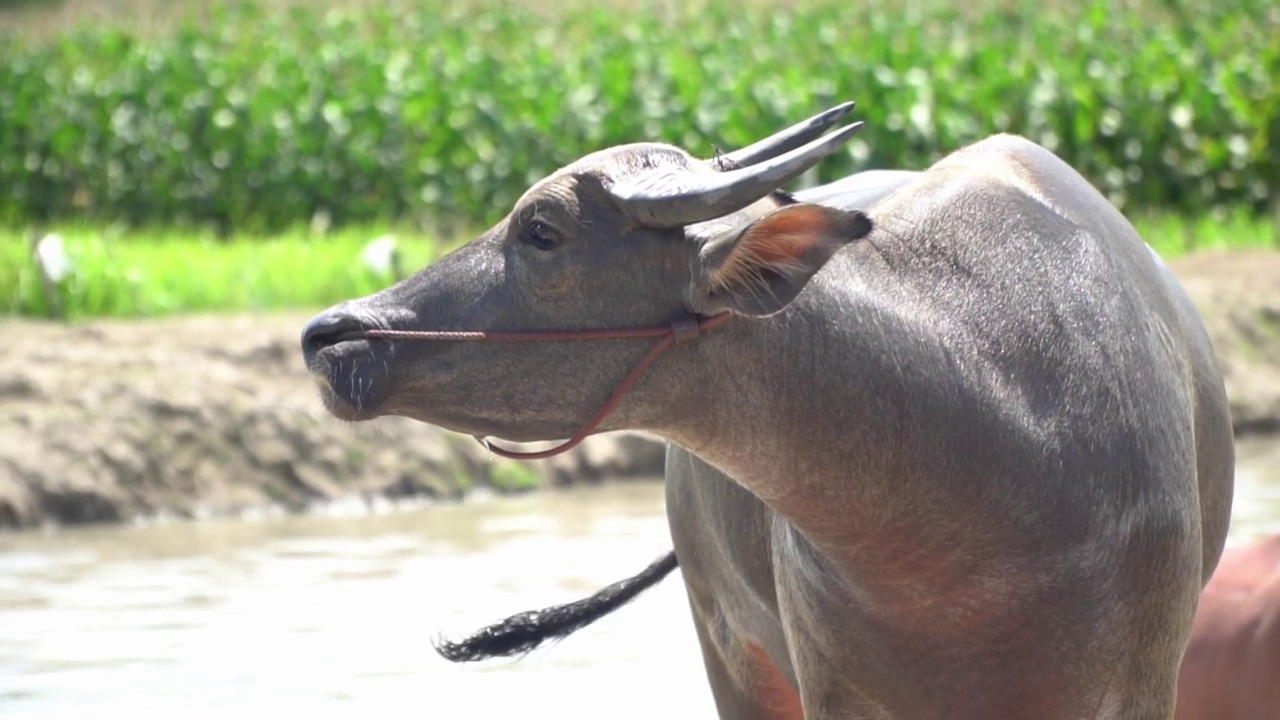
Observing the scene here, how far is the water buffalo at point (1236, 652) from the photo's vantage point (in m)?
4.26

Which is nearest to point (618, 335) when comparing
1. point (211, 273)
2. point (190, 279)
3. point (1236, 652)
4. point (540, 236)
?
point (540, 236)

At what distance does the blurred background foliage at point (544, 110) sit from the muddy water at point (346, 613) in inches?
256

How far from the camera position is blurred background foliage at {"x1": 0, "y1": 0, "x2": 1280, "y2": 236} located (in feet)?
49.1

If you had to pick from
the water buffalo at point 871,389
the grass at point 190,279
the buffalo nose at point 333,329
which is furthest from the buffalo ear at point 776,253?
the grass at point 190,279

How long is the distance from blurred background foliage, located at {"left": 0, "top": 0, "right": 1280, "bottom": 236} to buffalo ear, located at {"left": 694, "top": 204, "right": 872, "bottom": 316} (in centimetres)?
1088

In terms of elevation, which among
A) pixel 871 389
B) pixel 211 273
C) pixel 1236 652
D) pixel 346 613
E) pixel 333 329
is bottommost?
pixel 346 613

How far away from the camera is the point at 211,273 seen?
1116 centimetres

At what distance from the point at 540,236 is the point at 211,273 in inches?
329

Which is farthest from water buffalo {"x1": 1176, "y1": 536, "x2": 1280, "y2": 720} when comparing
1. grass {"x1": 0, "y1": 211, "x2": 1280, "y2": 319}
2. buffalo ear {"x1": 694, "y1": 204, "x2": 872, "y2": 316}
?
grass {"x1": 0, "y1": 211, "x2": 1280, "y2": 319}

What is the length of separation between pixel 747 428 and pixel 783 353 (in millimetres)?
132

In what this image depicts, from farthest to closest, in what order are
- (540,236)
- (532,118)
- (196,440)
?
(532,118) < (196,440) < (540,236)

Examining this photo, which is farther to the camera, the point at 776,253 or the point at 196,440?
the point at 196,440

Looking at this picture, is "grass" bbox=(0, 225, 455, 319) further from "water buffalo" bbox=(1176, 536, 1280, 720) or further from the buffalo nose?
the buffalo nose

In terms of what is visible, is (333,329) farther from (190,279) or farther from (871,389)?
(190,279)
